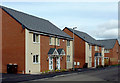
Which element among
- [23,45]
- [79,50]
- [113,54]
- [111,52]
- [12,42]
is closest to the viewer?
[23,45]

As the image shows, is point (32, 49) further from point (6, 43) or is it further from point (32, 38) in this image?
point (6, 43)

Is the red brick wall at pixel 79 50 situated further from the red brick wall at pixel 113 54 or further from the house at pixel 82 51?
the red brick wall at pixel 113 54

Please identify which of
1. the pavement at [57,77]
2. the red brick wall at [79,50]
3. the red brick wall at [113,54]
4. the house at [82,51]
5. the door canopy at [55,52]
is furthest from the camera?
the red brick wall at [113,54]

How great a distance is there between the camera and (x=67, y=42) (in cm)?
3606

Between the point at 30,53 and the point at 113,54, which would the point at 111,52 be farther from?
the point at 30,53

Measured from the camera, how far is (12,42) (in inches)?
998

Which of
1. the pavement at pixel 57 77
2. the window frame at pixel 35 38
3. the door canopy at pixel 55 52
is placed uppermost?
the window frame at pixel 35 38

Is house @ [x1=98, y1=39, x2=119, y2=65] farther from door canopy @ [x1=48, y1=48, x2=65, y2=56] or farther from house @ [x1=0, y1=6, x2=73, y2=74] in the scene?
house @ [x1=0, y1=6, x2=73, y2=74]

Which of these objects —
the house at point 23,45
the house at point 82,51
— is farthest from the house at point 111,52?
the house at point 23,45

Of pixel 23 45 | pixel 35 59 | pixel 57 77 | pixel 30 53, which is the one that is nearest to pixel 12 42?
pixel 23 45

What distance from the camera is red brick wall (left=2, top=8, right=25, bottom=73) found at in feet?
80.4

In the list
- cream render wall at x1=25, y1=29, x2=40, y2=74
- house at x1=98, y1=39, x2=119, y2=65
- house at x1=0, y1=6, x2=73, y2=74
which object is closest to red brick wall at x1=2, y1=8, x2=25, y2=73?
house at x1=0, y1=6, x2=73, y2=74

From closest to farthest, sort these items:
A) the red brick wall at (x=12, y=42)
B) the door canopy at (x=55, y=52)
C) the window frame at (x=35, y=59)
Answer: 1. the red brick wall at (x=12, y=42)
2. the window frame at (x=35, y=59)
3. the door canopy at (x=55, y=52)

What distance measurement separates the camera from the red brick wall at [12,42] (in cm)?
2452
